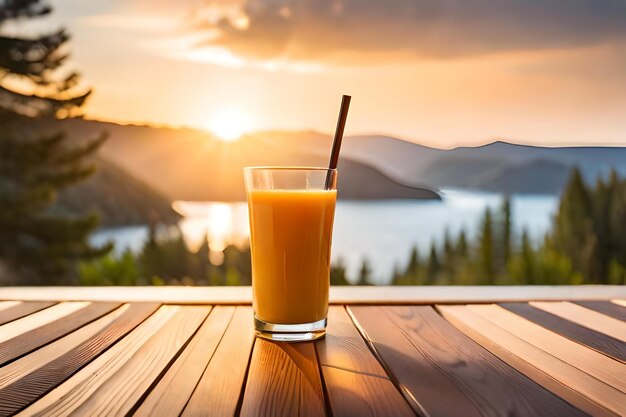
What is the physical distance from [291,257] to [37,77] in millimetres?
11796

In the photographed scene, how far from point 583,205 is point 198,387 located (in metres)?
4.63

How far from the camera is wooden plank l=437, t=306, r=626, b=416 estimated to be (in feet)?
1.65

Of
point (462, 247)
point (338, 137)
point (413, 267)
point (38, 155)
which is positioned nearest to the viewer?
point (338, 137)

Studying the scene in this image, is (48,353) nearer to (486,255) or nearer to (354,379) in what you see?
(354,379)

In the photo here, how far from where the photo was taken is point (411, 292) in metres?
1.03

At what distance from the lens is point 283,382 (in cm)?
56

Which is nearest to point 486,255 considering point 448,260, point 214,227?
point 448,260

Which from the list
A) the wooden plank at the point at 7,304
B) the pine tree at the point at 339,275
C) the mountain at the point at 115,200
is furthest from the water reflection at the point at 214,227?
the wooden plank at the point at 7,304

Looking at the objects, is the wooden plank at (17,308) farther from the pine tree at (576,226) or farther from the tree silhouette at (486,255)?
the pine tree at (576,226)

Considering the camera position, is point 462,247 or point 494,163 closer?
point 462,247

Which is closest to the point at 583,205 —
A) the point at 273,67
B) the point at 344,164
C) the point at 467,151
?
the point at 467,151

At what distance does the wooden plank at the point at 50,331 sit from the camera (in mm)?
656

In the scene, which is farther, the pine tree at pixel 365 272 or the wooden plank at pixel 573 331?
the pine tree at pixel 365 272

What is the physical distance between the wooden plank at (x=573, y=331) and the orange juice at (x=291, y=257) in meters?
0.30
